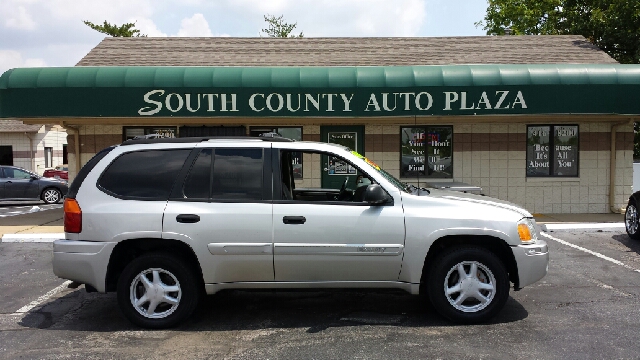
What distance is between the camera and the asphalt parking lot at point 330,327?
475cm

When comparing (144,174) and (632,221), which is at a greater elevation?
(144,174)

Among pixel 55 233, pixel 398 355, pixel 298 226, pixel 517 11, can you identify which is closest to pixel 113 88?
pixel 55 233

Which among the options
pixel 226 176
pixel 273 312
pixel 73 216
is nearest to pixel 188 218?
pixel 226 176

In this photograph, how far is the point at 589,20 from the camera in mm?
25094

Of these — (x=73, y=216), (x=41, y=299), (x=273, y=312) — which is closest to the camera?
(x=73, y=216)

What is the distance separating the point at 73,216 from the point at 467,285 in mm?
3801

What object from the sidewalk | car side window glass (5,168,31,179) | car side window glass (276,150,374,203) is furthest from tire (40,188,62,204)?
car side window glass (276,150,374,203)

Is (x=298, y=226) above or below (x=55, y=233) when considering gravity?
above

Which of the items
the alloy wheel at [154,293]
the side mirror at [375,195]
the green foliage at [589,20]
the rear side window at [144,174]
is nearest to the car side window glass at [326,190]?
the side mirror at [375,195]

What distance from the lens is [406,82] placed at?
39.6 feet

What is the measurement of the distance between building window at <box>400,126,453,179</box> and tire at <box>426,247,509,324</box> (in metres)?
8.29

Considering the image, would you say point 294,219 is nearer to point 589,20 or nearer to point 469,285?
point 469,285

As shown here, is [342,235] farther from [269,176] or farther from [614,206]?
[614,206]

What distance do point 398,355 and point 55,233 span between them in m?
8.65
